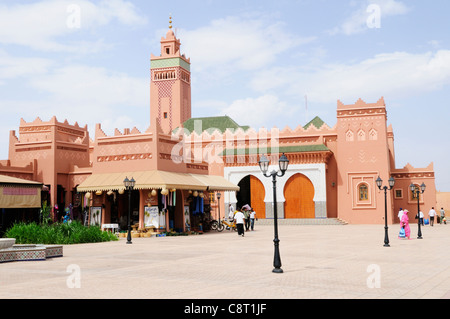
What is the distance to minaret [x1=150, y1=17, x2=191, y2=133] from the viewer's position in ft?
187

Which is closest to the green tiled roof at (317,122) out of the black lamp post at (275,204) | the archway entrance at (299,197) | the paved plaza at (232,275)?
the archway entrance at (299,197)

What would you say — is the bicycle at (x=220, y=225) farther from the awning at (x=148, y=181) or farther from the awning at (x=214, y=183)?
the awning at (x=148, y=181)

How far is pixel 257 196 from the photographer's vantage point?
38.0 metres

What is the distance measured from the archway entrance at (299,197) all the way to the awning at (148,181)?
1166 centimetres

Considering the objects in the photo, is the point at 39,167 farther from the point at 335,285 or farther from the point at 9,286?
the point at 335,285

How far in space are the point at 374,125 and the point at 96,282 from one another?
31.0m

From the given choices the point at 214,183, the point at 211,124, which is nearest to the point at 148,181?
the point at 214,183

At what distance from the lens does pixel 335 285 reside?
8617 mm

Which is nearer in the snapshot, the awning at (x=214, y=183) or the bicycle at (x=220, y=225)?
the awning at (x=214, y=183)

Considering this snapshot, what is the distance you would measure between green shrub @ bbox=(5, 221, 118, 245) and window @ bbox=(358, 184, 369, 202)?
71.0 ft

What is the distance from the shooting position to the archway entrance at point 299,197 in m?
36.6

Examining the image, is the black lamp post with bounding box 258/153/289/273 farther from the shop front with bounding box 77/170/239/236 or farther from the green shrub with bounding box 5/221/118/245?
the shop front with bounding box 77/170/239/236
